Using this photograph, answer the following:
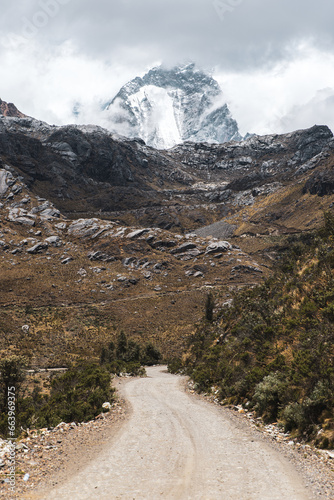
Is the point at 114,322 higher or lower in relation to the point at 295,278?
lower

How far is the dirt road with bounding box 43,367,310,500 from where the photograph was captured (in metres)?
7.32

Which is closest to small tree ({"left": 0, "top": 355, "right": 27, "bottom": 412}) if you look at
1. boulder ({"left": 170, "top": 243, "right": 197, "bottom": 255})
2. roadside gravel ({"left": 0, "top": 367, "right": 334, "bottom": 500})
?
roadside gravel ({"left": 0, "top": 367, "right": 334, "bottom": 500})

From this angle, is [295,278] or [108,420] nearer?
[108,420]

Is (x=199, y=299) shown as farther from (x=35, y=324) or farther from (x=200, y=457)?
(x=200, y=457)

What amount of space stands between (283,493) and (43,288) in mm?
91709

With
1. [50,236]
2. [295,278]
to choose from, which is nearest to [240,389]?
[295,278]

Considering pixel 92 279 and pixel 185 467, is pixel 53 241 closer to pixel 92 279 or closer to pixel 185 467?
pixel 92 279

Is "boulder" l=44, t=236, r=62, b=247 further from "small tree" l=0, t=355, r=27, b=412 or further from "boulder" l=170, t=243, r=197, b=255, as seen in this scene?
"small tree" l=0, t=355, r=27, b=412

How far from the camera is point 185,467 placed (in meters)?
8.87

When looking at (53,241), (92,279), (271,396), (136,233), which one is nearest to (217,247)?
(136,233)

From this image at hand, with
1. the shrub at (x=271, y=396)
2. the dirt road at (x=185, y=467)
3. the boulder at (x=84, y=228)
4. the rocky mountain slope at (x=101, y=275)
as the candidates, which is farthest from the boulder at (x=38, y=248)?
the shrub at (x=271, y=396)

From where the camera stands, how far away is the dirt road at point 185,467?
732 cm

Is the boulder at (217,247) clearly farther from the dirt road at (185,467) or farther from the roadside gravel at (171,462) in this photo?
the dirt road at (185,467)

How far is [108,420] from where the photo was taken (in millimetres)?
14641
